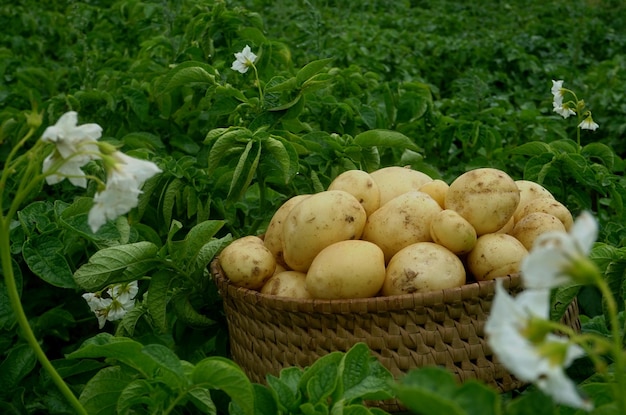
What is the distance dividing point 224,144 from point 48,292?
2.13 feet

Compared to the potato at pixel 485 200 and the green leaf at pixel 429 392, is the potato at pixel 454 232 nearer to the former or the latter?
the potato at pixel 485 200

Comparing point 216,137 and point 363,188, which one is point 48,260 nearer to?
point 216,137

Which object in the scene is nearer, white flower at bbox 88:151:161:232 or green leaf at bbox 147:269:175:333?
white flower at bbox 88:151:161:232

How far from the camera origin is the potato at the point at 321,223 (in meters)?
1.60

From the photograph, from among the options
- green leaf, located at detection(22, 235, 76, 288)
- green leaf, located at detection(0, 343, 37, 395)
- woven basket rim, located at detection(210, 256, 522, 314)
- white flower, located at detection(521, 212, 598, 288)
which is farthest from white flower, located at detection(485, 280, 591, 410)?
green leaf, located at detection(0, 343, 37, 395)

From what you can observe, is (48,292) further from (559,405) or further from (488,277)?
(559,405)

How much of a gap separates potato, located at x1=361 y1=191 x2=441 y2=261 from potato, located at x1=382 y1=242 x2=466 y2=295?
0.07 metres

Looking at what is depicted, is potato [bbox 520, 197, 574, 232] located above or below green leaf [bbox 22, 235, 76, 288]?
above

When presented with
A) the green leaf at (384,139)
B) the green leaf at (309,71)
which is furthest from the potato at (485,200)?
the green leaf at (309,71)

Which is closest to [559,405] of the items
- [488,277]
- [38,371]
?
[488,277]

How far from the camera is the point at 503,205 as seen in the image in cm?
158

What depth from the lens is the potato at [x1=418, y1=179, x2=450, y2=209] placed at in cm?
173

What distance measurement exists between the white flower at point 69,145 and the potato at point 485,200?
2.59 ft

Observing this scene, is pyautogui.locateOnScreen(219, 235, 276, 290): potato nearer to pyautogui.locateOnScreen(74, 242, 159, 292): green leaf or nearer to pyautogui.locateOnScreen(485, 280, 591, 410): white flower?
pyautogui.locateOnScreen(74, 242, 159, 292): green leaf
